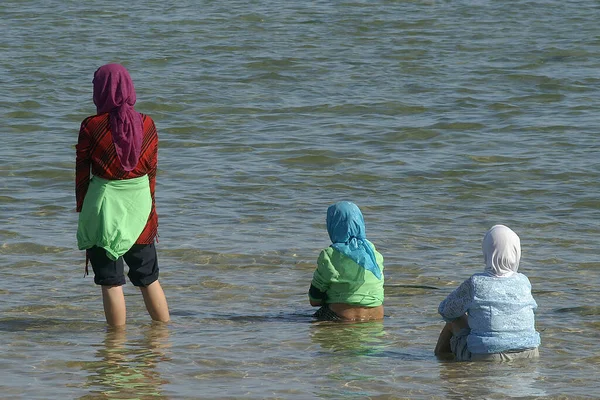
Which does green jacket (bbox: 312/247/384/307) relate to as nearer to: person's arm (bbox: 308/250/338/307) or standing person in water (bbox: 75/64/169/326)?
person's arm (bbox: 308/250/338/307)

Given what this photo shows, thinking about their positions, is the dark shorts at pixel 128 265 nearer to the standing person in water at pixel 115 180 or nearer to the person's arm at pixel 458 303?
the standing person in water at pixel 115 180

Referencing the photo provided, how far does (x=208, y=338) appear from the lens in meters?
6.98

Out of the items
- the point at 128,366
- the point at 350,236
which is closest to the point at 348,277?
the point at 350,236

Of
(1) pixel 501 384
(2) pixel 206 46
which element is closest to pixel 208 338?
(1) pixel 501 384

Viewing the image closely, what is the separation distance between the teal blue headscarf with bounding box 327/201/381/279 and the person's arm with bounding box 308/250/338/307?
0.40 ft

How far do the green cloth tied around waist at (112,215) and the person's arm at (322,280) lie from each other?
131 cm

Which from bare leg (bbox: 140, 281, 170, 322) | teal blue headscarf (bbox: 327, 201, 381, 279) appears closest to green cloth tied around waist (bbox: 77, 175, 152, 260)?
bare leg (bbox: 140, 281, 170, 322)

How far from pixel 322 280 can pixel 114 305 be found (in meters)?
1.34

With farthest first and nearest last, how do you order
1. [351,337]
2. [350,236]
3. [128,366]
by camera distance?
[350,236], [351,337], [128,366]

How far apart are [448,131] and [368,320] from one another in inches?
284

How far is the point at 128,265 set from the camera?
6.83m

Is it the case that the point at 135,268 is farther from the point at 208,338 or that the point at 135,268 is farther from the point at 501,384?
the point at 501,384

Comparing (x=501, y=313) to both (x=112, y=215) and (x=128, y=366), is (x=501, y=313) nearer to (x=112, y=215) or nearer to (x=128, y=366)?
(x=128, y=366)

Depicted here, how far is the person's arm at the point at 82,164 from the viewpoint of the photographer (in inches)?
255
